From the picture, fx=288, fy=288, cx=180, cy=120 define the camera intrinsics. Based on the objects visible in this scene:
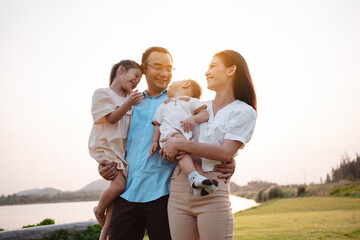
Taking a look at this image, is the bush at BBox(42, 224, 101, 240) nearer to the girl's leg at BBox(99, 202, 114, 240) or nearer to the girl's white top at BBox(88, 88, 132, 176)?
the girl's leg at BBox(99, 202, 114, 240)

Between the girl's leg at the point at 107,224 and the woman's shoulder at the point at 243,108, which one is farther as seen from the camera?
the girl's leg at the point at 107,224

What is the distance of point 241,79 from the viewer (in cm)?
225

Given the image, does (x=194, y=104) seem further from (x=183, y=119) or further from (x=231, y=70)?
(x=231, y=70)

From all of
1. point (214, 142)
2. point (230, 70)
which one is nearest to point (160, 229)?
point (214, 142)

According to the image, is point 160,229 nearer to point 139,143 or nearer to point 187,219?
point 187,219

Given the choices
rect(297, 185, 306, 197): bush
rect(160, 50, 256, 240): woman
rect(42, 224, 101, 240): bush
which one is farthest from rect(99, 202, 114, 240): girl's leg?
rect(297, 185, 306, 197): bush

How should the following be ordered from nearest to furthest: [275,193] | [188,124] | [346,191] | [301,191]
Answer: [188,124], [346,191], [301,191], [275,193]

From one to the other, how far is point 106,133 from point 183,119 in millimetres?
736

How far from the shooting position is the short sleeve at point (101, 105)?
247 cm

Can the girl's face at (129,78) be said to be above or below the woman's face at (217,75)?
above

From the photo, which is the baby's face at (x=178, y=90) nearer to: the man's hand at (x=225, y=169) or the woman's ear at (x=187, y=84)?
the woman's ear at (x=187, y=84)

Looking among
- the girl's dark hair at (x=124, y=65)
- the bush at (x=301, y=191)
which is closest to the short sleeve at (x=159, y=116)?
the girl's dark hair at (x=124, y=65)

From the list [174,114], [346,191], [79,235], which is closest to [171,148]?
[174,114]

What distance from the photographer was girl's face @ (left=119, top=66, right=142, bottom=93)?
2.74 m
